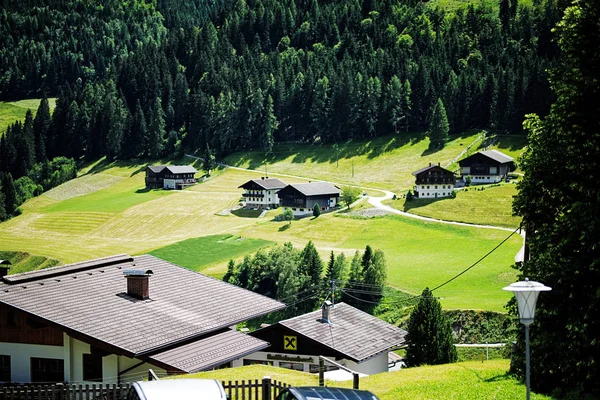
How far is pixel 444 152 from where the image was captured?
151375mm

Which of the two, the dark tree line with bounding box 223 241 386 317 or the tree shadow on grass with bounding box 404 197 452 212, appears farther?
the tree shadow on grass with bounding box 404 197 452 212

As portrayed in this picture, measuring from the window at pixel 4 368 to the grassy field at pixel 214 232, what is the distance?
170ft

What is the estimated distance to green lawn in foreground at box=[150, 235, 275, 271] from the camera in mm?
108125

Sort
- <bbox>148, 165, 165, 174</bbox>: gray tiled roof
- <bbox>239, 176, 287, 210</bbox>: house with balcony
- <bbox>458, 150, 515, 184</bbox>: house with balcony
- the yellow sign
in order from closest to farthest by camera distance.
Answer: the yellow sign → <bbox>458, 150, 515, 184</bbox>: house with balcony → <bbox>239, 176, 287, 210</bbox>: house with balcony → <bbox>148, 165, 165, 174</bbox>: gray tiled roof

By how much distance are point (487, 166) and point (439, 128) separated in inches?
1055

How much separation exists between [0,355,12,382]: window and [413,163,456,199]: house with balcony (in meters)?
98.1

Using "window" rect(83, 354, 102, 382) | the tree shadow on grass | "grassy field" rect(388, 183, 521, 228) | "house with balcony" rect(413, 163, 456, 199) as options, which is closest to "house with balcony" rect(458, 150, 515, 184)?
"grassy field" rect(388, 183, 521, 228)

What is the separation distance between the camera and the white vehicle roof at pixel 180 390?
1572cm

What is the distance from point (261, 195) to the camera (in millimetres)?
136750

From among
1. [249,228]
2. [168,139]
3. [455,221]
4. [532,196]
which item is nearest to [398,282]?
[455,221]

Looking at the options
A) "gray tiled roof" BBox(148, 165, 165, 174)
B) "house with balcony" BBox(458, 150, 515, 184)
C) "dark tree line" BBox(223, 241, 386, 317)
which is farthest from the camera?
"gray tiled roof" BBox(148, 165, 165, 174)

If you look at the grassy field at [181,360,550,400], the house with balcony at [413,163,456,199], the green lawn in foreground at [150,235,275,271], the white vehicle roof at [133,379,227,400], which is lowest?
the green lawn in foreground at [150,235,275,271]

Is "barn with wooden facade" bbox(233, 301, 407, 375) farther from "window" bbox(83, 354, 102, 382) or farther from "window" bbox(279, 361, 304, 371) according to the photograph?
"window" bbox(83, 354, 102, 382)

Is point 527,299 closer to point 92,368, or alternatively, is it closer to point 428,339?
point 92,368
